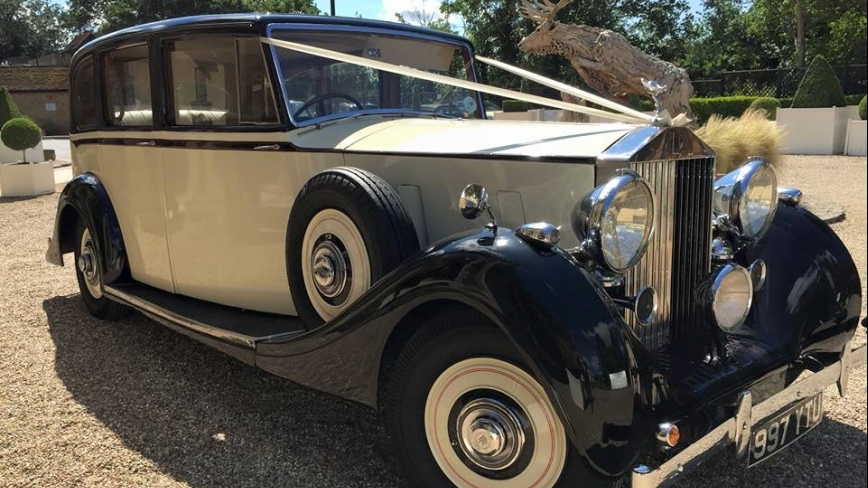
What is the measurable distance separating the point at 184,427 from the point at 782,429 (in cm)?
253

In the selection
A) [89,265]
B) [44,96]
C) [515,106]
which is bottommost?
[89,265]

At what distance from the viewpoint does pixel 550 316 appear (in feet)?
6.46

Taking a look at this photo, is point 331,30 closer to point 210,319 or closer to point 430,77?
point 430,77

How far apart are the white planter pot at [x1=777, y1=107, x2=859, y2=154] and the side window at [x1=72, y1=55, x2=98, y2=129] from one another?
16.3 metres

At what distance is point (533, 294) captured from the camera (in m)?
2.01

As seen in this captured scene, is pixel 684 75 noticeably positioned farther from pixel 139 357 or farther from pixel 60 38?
pixel 60 38

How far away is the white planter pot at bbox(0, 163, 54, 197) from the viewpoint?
39.9 ft

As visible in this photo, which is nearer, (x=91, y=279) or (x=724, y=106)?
(x=91, y=279)

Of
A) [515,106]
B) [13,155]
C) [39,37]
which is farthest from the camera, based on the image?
[39,37]

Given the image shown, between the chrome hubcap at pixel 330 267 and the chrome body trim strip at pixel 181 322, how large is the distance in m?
0.25

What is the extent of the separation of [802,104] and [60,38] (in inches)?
1434

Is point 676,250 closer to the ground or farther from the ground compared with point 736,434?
farther from the ground

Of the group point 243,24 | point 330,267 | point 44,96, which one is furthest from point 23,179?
point 44,96

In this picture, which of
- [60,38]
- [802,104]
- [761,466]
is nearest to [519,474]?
[761,466]
